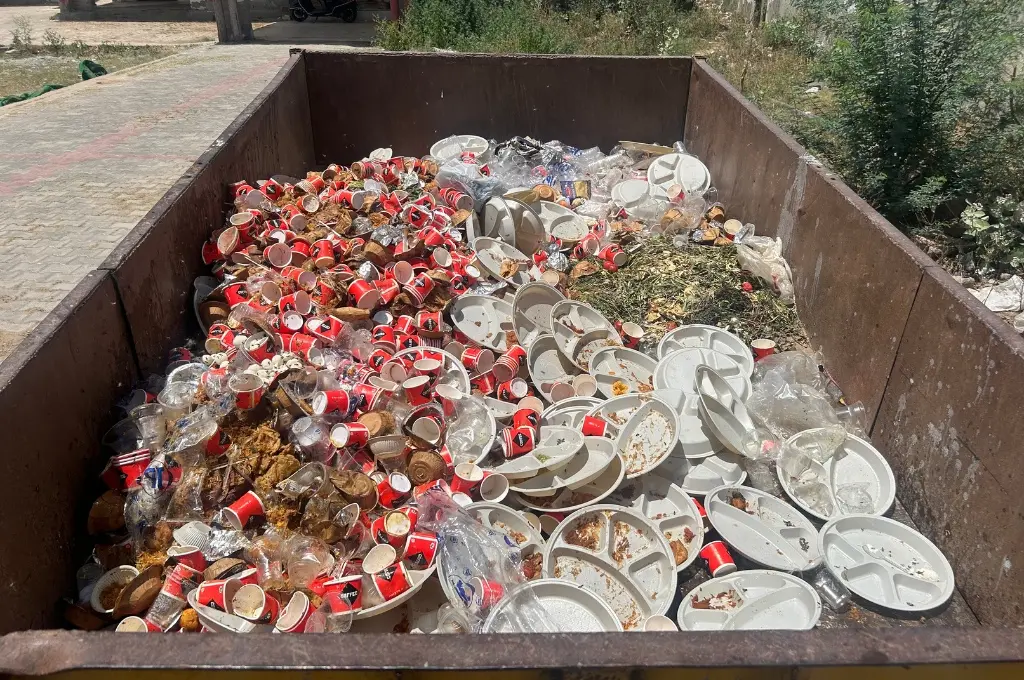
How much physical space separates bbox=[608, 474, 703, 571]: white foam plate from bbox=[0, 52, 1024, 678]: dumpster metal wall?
831 mm

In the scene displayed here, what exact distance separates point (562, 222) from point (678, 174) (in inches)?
39.1

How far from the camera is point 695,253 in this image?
4113mm

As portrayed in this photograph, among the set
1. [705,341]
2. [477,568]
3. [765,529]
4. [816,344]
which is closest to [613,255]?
[705,341]

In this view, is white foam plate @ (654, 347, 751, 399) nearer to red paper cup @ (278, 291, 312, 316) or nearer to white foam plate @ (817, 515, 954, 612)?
white foam plate @ (817, 515, 954, 612)

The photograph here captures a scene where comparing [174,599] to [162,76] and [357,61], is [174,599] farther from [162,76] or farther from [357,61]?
[162,76]

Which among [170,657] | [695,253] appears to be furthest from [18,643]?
[695,253]

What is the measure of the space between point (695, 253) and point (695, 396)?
55.8 inches

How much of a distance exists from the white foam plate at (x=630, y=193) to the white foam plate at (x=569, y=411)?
218 centimetres

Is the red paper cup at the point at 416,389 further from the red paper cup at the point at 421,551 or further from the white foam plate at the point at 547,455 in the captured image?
the red paper cup at the point at 421,551

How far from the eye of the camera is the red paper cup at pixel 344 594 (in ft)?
6.49

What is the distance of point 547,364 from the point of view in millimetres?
3270

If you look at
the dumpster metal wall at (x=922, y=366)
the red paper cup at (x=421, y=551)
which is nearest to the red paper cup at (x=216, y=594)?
the red paper cup at (x=421, y=551)

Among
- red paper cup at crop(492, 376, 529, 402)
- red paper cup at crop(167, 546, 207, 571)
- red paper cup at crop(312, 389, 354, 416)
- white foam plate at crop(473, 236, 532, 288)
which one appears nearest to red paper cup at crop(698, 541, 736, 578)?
red paper cup at crop(492, 376, 529, 402)

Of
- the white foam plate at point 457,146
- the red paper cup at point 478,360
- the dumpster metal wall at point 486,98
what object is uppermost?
the dumpster metal wall at point 486,98
